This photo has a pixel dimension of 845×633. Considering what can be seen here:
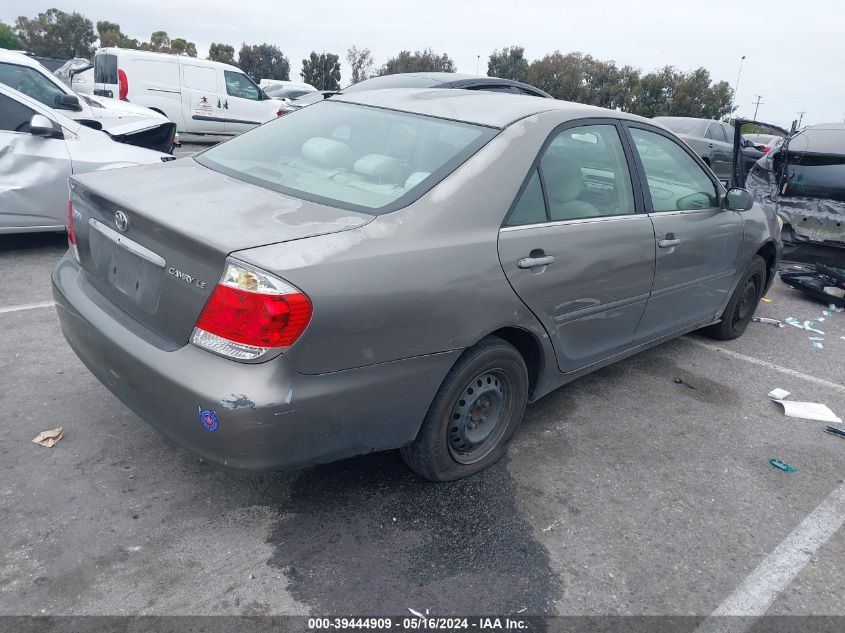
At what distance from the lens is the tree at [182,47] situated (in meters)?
68.5

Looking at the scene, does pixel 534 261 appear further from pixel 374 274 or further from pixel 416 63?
pixel 416 63

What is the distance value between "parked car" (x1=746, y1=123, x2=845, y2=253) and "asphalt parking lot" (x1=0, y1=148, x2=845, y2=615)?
3.91m

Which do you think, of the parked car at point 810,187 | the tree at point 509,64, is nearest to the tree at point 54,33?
the tree at point 509,64

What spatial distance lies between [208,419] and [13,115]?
4885 mm

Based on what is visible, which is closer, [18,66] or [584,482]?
[584,482]

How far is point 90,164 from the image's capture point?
5.92 meters

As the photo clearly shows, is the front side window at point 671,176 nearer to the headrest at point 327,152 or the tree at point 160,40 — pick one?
the headrest at point 327,152

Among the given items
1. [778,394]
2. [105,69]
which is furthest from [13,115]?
[105,69]

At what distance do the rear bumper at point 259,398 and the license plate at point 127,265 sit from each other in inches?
4.1

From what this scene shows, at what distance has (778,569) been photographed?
260 centimetres

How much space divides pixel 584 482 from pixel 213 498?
5.36 feet

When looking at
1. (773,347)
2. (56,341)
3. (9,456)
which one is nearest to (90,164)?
(56,341)

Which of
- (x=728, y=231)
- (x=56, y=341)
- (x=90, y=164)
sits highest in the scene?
(x=728, y=231)

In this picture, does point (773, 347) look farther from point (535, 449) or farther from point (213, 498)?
point (213, 498)
